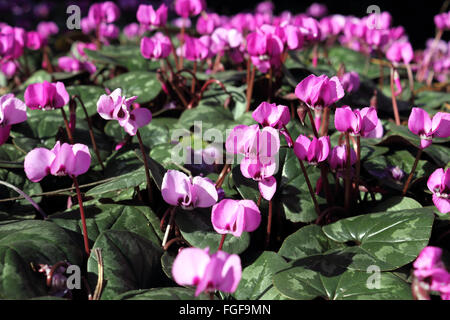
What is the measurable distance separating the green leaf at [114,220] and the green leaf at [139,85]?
73 centimetres

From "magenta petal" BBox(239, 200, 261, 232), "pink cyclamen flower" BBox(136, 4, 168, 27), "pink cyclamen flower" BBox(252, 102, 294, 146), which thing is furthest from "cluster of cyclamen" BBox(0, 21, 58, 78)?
"magenta petal" BBox(239, 200, 261, 232)

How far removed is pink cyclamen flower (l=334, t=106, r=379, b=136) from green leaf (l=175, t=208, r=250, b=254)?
373 millimetres

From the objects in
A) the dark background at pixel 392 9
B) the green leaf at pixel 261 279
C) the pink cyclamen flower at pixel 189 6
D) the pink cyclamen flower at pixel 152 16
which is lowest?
the green leaf at pixel 261 279

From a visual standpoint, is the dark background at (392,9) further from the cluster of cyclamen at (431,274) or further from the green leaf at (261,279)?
the cluster of cyclamen at (431,274)

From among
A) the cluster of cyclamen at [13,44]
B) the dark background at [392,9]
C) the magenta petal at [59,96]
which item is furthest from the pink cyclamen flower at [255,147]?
the dark background at [392,9]

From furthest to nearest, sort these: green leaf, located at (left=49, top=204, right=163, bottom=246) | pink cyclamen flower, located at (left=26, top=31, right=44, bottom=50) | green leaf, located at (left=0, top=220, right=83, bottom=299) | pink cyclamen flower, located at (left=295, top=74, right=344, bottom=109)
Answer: pink cyclamen flower, located at (left=26, top=31, right=44, bottom=50) → green leaf, located at (left=49, top=204, right=163, bottom=246) → pink cyclamen flower, located at (left=295, top=74, right=344, bottom=109) → green leaf, located at (left=0, top=220, right=83, bottom=299)

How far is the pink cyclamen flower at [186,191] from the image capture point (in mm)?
1225

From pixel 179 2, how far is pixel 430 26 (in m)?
6.68

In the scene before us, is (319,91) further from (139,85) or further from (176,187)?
(139,85)

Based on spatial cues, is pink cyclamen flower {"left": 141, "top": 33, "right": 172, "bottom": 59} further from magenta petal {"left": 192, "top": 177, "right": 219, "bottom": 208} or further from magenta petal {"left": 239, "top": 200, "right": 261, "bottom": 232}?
magenta petal {"left": 239, "top": 200, "right": 261, "bottom": 232}

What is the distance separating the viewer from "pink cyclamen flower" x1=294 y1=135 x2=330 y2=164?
4.11ft

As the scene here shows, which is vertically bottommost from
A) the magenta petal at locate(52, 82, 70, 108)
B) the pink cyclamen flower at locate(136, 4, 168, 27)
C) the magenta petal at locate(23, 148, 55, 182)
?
the magenta petal at locate(23, 148, 55, 182)
